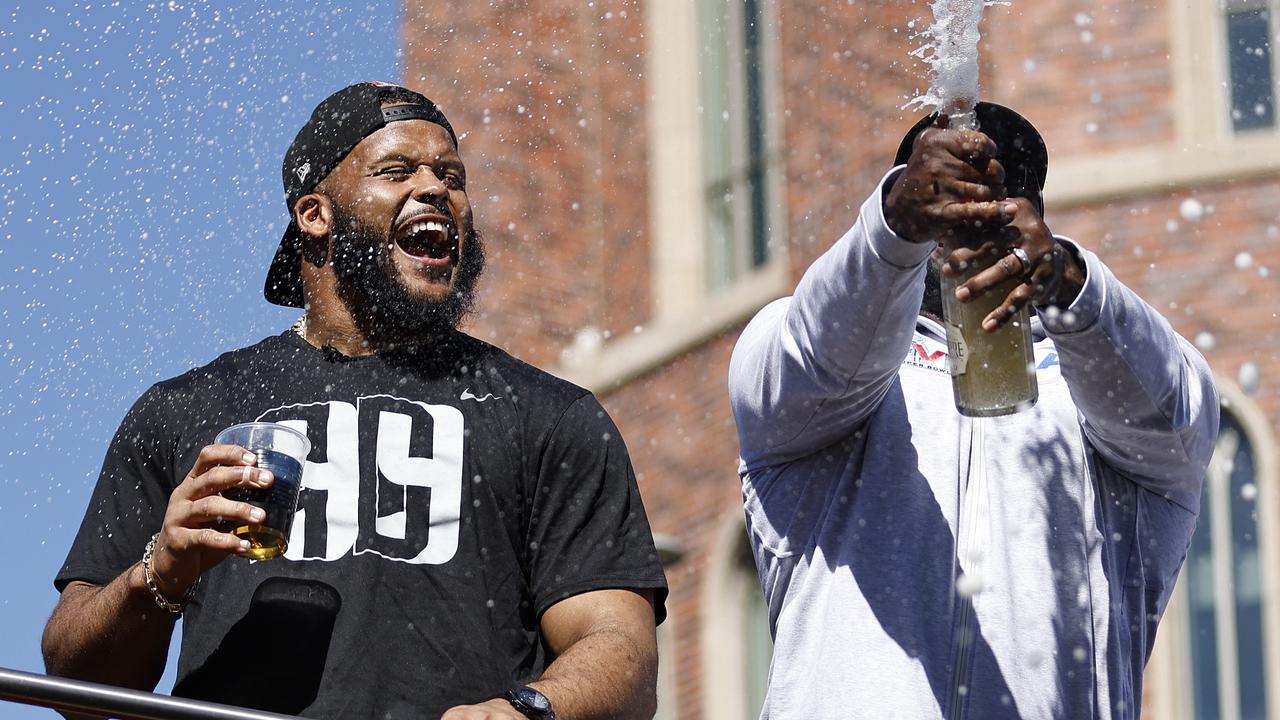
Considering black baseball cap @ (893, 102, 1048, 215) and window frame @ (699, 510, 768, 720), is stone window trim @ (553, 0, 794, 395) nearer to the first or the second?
window frame @ (699, 510, 768, 720)

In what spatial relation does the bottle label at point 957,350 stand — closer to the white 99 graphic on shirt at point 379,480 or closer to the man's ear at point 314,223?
the white 99 graphic on shirt at point 379,480

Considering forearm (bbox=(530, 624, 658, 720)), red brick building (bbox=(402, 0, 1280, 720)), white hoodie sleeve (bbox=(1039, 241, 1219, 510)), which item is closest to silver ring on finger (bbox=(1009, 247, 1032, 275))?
white hoodie sleeve (bbox=(1039, 241, 1219, 510))

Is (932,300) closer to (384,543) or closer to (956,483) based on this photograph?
(956,483)

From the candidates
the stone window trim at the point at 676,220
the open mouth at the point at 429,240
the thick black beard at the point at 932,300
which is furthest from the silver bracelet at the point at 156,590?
the stone window trim at the point at 676,220

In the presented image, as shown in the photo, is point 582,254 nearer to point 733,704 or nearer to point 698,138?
point 698,138

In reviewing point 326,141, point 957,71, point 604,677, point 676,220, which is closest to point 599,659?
point 604,677

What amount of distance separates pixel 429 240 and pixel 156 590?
1139 millimetres

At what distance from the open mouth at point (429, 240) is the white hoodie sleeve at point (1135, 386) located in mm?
1583

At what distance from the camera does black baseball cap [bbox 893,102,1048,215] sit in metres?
4.89

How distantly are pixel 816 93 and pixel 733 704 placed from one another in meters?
3.88

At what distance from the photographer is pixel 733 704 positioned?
1641 cm

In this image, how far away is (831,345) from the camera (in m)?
4.54

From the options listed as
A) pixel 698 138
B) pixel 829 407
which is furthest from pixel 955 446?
pixel 698 138

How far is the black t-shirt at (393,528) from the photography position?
4.95m
